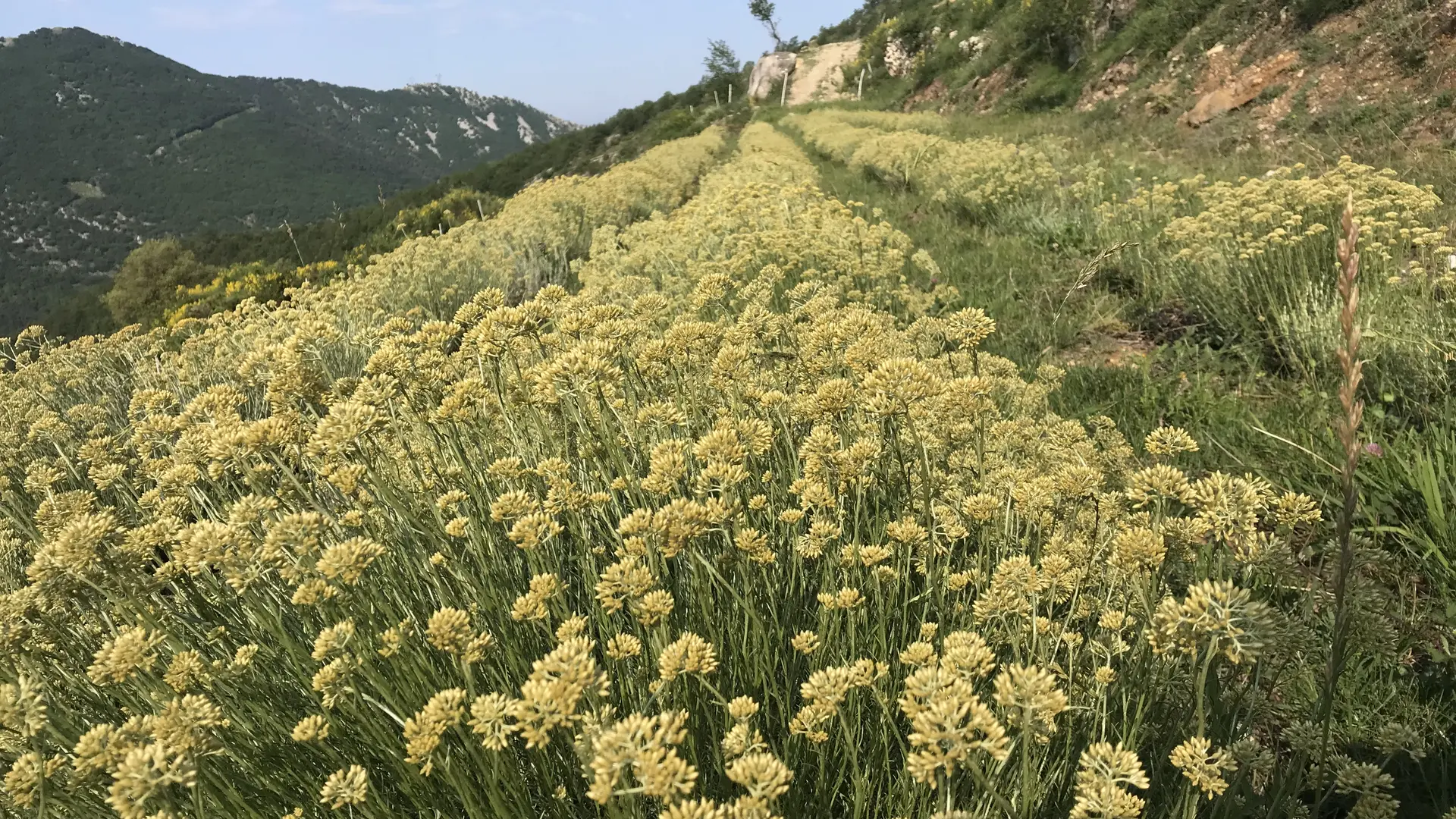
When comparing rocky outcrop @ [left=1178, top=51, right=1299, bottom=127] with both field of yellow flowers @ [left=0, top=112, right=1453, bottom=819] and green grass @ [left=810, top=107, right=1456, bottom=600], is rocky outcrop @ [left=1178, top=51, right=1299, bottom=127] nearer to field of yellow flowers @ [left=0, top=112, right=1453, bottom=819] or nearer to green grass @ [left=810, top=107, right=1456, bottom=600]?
green grass @ [left=810, top=107, right=1456, bottom=600]

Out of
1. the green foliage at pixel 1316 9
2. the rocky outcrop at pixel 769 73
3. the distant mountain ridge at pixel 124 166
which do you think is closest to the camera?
the green foliage at pixel 1316 9

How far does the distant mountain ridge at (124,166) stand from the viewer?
125 m

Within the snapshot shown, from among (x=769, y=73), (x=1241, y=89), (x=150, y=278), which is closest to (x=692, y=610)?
(x=1241, y=89)

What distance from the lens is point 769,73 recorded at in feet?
170

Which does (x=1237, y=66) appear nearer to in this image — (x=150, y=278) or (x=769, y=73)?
(x=150, y=278)

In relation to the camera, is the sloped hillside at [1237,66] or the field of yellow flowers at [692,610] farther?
the sloped hillside at [1237,66]

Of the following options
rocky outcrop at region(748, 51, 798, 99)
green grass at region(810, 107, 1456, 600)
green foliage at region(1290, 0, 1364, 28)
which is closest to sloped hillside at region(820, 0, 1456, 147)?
green foliage at region(1290, 0, 1364, 28)

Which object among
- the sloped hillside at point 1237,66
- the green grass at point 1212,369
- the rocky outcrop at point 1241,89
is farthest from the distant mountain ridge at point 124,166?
the green grass at point 1212,369

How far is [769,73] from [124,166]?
567 ft

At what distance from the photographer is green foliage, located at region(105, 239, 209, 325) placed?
80.6 feet

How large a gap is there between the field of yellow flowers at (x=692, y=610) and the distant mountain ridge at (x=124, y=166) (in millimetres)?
126006

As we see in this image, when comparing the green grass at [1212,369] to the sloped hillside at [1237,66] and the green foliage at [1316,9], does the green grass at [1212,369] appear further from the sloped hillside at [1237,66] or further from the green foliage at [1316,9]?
the green foliage at [1316,9]

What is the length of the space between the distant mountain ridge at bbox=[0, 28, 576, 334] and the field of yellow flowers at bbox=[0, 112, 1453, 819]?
413ft

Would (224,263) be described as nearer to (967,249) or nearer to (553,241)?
(553,241)
